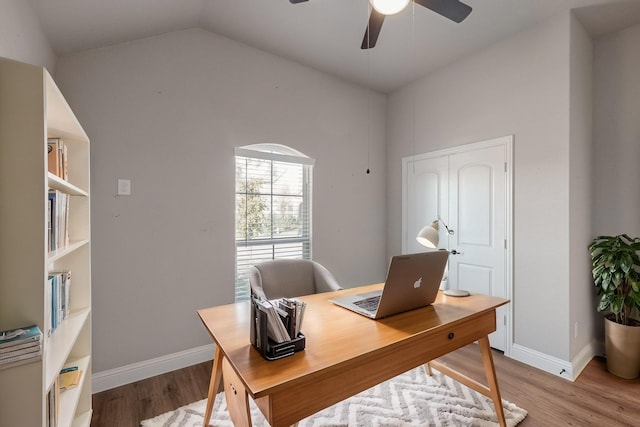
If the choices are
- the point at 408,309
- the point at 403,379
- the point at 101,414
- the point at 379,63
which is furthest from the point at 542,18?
the point at 101,414

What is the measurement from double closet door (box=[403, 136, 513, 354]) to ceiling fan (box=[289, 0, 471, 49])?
1.41 metres

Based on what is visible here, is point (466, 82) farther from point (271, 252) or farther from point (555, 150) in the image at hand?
point (271, 252)

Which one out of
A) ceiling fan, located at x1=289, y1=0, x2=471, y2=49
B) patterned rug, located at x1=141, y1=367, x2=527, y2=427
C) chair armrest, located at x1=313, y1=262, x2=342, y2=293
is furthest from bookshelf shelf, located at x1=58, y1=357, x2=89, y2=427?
ceiling fan, located at x1=289, y1=0, x2=471, y2=49

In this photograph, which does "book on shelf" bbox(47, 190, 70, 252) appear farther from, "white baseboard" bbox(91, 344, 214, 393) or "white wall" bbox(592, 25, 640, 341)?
"white wall" bbox(592, 25, 640, 341)

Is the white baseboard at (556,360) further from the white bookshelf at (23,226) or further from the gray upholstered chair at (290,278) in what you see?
the white bookshelf at (23,226)

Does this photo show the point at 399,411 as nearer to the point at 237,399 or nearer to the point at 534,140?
the point at 237,399

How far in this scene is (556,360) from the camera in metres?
2.37

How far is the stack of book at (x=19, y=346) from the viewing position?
0.81 metres

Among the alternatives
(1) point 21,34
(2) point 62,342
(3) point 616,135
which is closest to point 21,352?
(2) point 62,342

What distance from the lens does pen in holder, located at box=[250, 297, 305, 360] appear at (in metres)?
1.02

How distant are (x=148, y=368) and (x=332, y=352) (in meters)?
1.95

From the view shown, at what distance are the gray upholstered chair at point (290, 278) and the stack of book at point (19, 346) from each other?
1274 mm

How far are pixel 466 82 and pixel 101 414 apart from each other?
3.94 meters

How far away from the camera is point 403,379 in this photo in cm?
223
